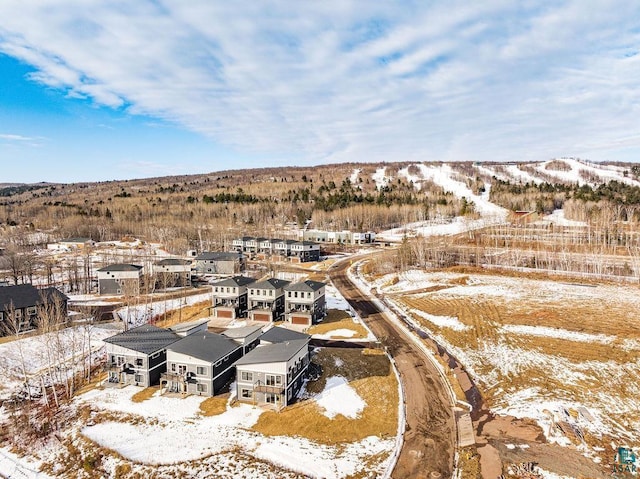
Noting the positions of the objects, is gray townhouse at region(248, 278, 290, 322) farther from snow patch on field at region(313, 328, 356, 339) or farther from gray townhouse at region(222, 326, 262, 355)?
gray townhouse at region(222, 326, 262, 355)

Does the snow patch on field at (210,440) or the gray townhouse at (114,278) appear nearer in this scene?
the snow patch on field at (210,440)

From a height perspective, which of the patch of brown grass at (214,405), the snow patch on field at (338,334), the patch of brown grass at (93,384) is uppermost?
the snow patch on field at (338,334)

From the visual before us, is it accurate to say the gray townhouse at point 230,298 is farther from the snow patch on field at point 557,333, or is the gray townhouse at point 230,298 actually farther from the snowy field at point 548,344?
the snow patch on field at point 557,333

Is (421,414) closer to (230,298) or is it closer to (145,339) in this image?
(145,339)

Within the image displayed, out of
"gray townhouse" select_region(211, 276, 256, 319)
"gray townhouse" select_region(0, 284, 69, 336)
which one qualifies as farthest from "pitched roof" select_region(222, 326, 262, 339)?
"gray townhouse" select_region(0, 284, 69, 336)

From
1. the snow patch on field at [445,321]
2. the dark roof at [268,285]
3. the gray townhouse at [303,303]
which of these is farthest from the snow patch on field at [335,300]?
the snow patch on field at [445,321]

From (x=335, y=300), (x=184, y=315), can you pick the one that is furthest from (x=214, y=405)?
(x=335, y=300)

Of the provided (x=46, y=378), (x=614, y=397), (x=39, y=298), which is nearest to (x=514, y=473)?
(x=614, y=397)

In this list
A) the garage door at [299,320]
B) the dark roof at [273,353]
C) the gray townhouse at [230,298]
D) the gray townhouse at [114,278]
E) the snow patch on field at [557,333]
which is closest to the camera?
the dark roof at [273,353]
